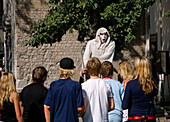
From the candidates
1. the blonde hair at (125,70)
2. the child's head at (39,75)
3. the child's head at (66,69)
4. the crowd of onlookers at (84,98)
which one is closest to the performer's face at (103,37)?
the blonde hair at (125,70)

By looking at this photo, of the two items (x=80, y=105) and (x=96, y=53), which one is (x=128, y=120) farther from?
(x=96, y=53)

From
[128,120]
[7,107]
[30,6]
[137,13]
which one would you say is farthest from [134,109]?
[30,6]

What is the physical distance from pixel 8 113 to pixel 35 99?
1.37 ft

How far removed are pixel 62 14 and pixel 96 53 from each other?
4.65 m

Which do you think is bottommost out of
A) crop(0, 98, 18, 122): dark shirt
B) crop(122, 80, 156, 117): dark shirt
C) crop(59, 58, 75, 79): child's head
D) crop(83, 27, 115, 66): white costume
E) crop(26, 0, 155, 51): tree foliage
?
crop(0, 98, 18, 122): dark shirt

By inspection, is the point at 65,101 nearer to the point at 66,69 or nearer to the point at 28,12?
the point at 66,69

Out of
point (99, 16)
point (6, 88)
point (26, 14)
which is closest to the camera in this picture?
point (6, 88)

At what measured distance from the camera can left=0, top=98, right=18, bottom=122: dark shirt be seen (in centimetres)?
490

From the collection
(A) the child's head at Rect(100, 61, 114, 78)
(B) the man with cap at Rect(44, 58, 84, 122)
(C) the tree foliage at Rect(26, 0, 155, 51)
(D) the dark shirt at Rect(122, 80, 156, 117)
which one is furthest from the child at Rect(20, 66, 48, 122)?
(C) the tree foliage at Rect(26, 0, 155, 51)

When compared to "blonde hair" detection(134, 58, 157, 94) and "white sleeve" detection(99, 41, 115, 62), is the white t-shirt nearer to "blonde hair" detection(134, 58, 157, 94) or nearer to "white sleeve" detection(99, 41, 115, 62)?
"blonde hair" detection(134, 58, 157, 94)

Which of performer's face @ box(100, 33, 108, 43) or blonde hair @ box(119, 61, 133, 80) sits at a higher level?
performer's face @ box(100, 33, 108, 43)

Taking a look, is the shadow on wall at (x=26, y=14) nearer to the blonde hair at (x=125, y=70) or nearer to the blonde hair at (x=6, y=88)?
the blonde hair at (x=125, y=70)

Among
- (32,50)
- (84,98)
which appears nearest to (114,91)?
(84,98)

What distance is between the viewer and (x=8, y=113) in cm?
491
